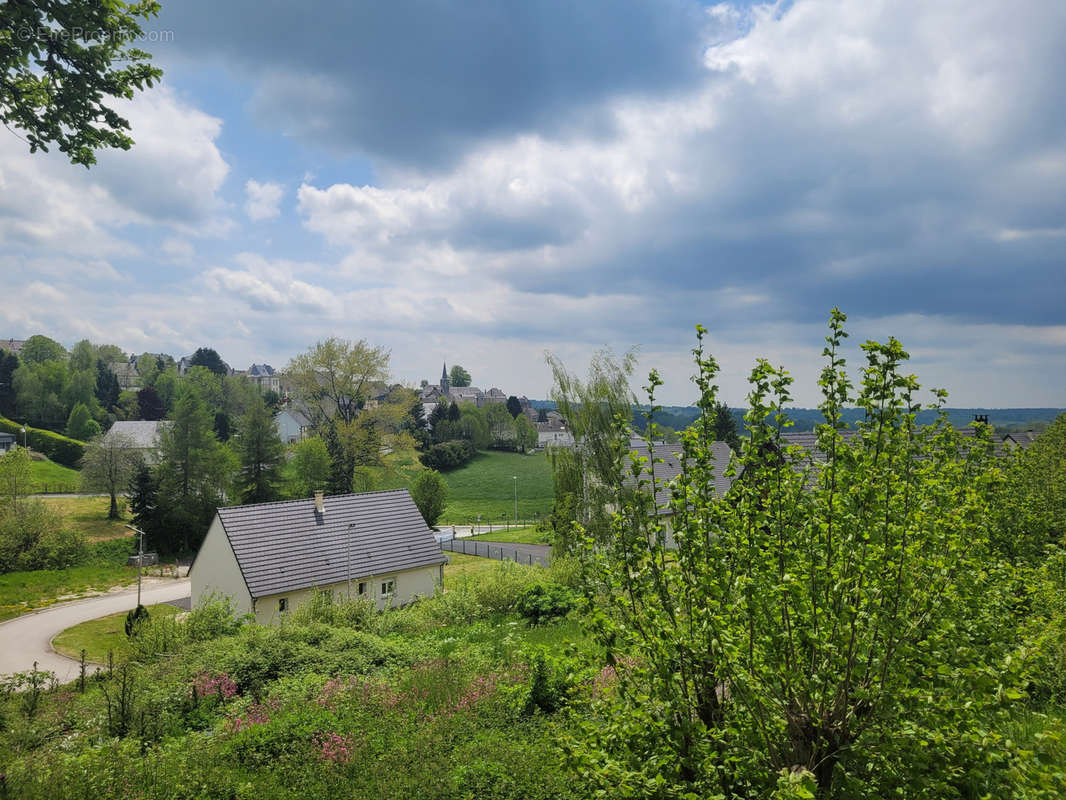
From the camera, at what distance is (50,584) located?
108 feet

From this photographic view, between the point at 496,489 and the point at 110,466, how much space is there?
41.4m

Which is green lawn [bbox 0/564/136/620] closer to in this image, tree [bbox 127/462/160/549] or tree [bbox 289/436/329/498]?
tree [bbox 127/462/160/549]

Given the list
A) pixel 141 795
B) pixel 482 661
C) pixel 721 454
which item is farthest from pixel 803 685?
pixel 721 454

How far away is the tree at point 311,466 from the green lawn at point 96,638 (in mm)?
17250

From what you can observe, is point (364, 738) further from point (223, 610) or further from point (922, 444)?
point (223, 610)

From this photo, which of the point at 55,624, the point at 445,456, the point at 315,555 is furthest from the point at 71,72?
the point at 445,456

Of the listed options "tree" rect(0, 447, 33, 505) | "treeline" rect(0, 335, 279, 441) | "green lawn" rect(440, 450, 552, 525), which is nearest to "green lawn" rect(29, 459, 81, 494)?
"treeline" rect(0, 335, 279, 441)

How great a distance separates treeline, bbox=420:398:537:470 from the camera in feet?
265

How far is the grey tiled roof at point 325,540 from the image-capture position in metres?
23.0

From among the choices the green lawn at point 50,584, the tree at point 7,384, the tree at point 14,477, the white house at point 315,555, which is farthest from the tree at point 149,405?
the white house at point 315,555

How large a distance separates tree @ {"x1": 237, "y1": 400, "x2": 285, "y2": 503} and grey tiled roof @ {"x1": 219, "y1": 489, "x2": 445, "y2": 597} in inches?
906

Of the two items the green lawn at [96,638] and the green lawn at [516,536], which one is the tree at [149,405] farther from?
the green lawn at [96,638]

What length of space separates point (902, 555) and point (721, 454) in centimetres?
3297

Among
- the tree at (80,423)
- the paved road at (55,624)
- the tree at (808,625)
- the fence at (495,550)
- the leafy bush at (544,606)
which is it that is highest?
the tree at (80,423)
